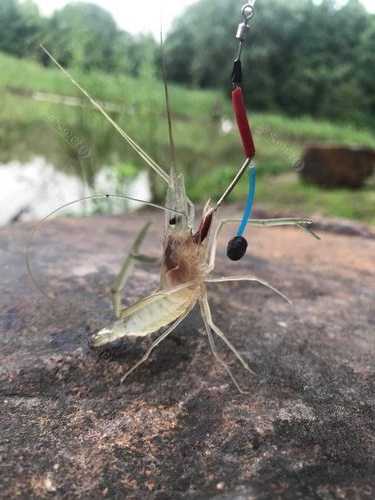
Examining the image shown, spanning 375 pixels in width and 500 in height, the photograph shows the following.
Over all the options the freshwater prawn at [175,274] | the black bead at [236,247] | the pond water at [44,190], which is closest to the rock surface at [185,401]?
the freshwater prawn at [175,274]

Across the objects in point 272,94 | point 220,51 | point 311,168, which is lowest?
point 311,168

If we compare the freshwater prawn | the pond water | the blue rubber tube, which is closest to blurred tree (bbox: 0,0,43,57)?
the pond water

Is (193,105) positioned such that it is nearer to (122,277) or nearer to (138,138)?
(138,138)

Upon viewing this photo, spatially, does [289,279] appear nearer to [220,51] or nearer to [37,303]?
[37,303]

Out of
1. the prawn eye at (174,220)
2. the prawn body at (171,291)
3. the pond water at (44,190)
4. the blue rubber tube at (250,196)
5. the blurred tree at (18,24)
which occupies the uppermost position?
the blurred tree at (18,24)

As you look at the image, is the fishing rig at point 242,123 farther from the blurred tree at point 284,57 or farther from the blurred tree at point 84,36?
the blurred tree at point 284,57

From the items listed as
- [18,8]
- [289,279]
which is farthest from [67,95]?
[289,279]
